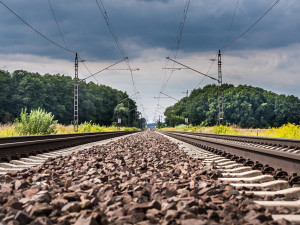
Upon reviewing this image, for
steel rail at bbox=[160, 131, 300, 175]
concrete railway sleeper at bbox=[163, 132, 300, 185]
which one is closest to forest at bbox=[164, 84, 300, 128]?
steel rail at bbox=[160, 131, 300, 175]

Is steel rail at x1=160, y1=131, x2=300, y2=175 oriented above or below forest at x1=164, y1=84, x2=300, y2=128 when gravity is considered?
below

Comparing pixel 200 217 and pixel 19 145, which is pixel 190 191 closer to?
pixel 200 217

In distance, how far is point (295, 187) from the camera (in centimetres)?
371

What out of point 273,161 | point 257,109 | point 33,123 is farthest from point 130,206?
point 257,109

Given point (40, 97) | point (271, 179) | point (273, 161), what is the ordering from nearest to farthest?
point (271, 179)
point (273, 161)
point (40, 97)

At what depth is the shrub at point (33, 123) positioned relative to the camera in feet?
51.4

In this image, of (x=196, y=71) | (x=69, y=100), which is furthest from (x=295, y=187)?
(x=69, y=100)

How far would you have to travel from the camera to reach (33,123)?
632 inches

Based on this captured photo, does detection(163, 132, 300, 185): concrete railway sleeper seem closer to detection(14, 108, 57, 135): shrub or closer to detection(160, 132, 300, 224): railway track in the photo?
detection(160, 132, 300, 224): railway track

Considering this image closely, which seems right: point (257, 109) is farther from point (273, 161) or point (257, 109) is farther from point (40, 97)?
point (273, 161)

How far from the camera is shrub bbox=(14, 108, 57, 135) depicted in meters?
15.7

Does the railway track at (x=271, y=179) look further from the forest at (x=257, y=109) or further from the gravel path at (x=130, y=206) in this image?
Result: the forest at (x=257, y=109)

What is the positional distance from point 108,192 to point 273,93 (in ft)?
351

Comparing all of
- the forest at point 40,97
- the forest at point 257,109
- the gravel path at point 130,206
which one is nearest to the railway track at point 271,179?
the gravel path at point 130,206
